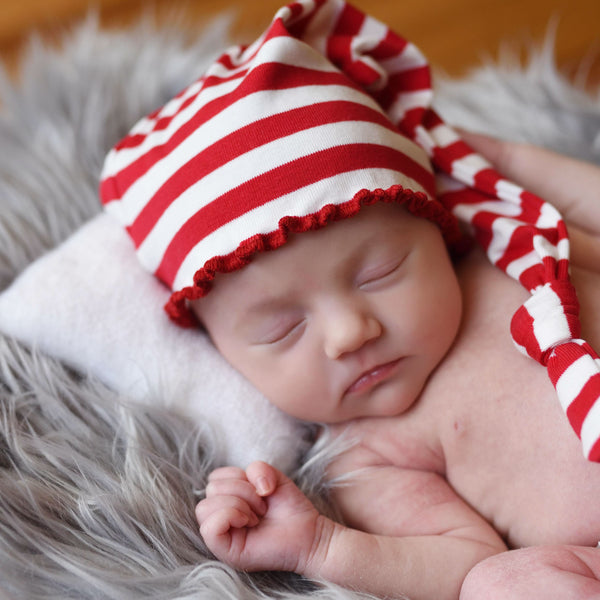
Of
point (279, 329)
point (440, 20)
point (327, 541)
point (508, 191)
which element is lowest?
point (327, 541)

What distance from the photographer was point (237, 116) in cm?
86

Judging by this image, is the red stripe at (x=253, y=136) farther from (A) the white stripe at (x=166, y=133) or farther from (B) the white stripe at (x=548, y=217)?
(B) the white stripe at (x=548, y=217)

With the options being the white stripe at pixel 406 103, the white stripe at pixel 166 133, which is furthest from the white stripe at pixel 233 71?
the white stripe at pixel 406 103

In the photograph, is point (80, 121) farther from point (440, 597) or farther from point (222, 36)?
point (440, 597)

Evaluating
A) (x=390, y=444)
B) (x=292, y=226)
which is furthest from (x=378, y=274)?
(x=390, y=444)

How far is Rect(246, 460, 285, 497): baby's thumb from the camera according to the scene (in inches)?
33.4

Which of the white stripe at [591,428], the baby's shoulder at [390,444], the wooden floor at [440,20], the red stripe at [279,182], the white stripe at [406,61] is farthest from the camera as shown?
the wooden floor at [440,20]

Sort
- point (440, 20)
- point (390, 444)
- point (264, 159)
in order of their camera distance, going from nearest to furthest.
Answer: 1. point (264, 159)
2. point (390, 444)
3. point (440, 20)

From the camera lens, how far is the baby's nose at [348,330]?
2.75 feet

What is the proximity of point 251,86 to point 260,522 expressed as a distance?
489mm

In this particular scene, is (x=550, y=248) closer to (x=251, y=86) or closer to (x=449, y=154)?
(x=449, y=154)

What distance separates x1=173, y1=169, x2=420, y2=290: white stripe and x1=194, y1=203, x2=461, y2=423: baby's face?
0.03 m

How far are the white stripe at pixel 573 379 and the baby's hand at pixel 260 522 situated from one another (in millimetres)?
291

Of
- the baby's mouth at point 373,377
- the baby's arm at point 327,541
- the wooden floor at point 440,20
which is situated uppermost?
the wooden floor at point 440,20
